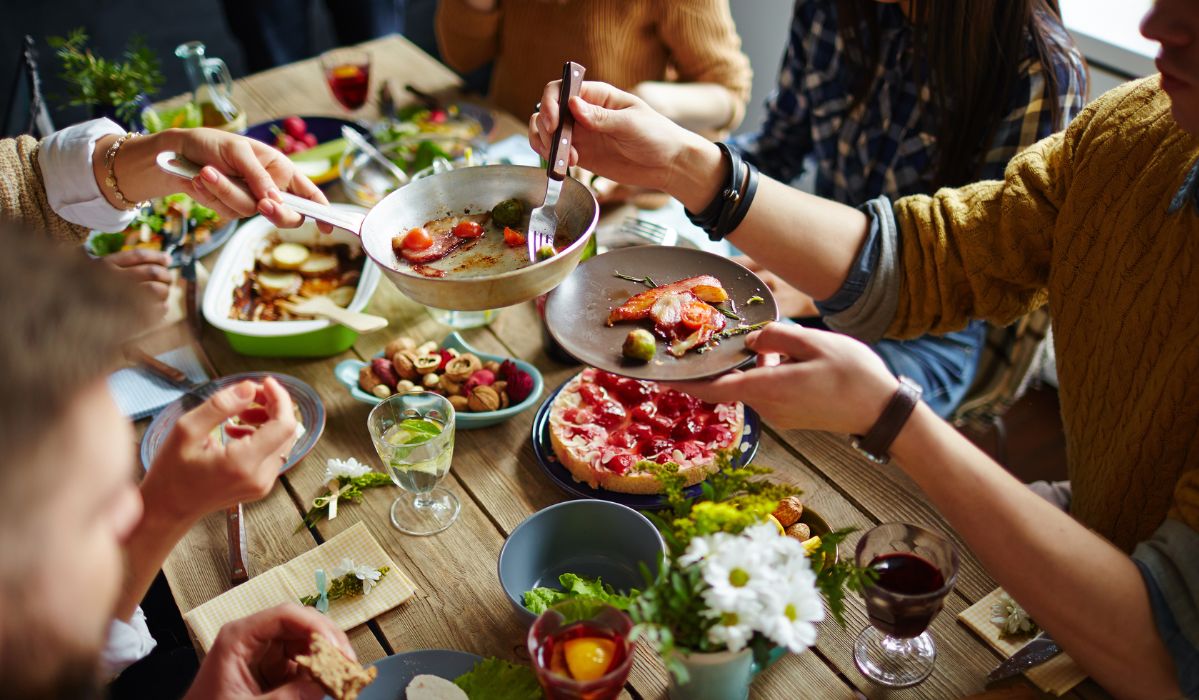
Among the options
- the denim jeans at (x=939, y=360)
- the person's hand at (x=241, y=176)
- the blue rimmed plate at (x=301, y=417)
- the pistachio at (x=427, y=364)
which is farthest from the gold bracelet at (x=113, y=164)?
the denim jeans at (x=939, y=360)

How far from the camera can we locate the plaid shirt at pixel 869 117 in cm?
164

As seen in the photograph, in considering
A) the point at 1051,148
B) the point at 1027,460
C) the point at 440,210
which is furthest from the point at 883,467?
the point at 1027,460

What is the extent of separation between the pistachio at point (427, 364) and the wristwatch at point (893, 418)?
30.3 inches

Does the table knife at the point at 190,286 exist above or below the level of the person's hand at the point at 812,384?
below

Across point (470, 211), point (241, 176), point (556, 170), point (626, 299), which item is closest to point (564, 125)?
point (556, 170)

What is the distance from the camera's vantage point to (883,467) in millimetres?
1386

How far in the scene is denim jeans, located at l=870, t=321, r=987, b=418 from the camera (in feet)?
6.23

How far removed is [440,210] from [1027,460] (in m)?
2.21

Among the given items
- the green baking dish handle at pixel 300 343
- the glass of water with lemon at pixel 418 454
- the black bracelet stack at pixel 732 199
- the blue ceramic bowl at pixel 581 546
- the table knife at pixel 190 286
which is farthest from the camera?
the table knife at pixel 190 286

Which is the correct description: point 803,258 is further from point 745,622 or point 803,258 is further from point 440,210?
point 745,622

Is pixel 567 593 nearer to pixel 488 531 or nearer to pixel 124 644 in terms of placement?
pixel 488 531

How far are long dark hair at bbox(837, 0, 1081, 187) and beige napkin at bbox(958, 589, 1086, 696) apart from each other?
96 centimetres

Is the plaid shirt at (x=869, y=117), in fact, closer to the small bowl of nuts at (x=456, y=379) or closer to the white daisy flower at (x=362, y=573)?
the small bowl of nuts at (x=456, y=379)

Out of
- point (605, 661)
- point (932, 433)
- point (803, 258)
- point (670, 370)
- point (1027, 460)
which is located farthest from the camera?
point (1027, 460)
